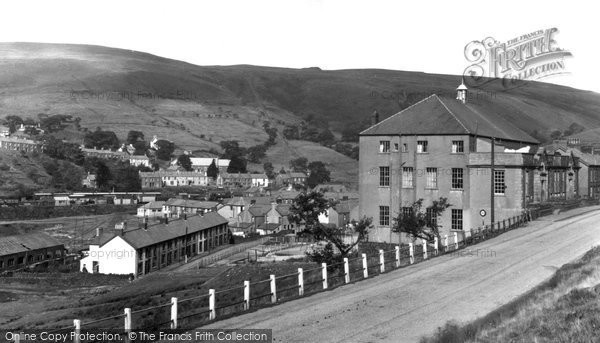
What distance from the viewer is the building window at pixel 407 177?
170ft

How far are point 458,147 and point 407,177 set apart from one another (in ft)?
18.1

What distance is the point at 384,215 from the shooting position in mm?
53156

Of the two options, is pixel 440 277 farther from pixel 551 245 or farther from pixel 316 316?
pixel 551 245

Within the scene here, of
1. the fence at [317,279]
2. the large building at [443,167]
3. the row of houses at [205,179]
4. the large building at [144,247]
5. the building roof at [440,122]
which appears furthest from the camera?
the row of houses at [205,179]

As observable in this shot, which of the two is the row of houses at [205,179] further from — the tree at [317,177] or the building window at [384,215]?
the building window at [384,215]

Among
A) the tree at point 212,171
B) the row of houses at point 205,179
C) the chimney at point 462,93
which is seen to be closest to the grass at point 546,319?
the chimney at point 462,93

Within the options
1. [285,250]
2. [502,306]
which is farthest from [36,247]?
[502,306]

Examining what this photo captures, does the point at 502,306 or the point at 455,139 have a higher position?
the point at 455,139

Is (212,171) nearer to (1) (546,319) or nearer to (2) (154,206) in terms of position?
(2) (154,206)

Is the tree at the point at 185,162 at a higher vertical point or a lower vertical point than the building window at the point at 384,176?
higher

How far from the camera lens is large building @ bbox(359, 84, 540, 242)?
158 ft

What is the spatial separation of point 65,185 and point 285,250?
98304mm

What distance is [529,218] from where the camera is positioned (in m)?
43.6

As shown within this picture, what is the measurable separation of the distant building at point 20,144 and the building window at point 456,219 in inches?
6300
